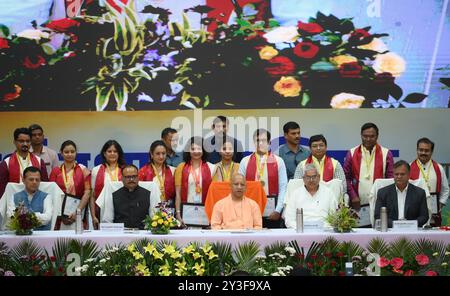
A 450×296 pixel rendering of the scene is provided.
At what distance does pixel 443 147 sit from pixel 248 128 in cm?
179

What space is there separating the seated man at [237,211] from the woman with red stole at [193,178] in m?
0.63

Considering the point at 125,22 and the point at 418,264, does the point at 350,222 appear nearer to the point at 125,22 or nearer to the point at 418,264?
the point at 418,264

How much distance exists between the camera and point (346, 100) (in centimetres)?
838

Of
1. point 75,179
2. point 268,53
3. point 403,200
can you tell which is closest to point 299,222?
point 403,200

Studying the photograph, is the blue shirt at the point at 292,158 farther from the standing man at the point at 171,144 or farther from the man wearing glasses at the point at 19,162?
the man wearing glasses at the point at 19,162

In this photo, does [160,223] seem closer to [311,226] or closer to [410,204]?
[311,226]

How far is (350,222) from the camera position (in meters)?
6.49

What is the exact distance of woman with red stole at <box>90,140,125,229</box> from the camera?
301 inches

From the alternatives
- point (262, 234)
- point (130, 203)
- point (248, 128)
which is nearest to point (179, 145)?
point (248, 128)

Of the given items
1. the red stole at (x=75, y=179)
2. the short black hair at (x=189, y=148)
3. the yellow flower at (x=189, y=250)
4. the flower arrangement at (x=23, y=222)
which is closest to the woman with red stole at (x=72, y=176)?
the red stole at (x=75, y=179)

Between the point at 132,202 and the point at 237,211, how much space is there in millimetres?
812

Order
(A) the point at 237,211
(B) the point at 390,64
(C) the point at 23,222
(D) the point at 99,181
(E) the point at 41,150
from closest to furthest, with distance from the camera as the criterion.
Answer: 1. (C) the point at 23,222
2. (A) the point at 237,211
3. (D) the point at 99,181
4. (E) the point at 41,150
5. (B) the point at 390,64

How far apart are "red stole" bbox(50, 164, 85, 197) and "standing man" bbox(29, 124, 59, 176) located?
12.8 inches

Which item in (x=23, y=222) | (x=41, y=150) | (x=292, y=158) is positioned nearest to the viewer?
(x=23, y=222)
